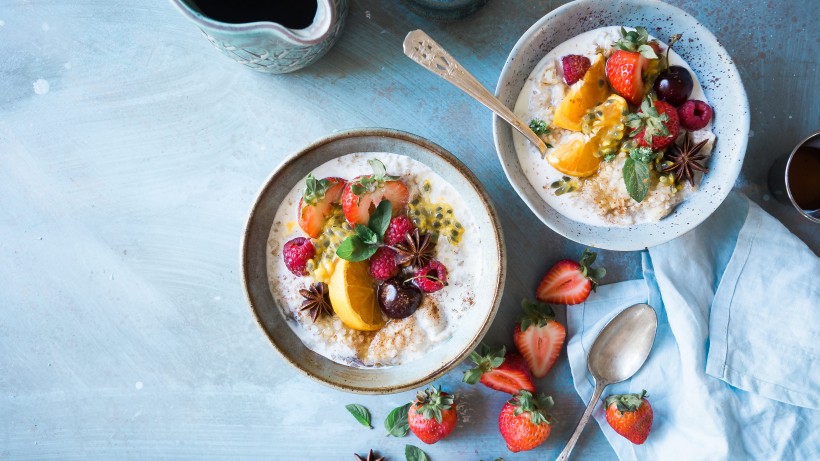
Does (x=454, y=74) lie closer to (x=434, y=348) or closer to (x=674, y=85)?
(x=674, y=85)

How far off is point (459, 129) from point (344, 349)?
24.0 inches

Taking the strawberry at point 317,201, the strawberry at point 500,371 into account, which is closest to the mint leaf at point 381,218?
the strawberry at point 317,201

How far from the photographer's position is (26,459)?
5.71 feet

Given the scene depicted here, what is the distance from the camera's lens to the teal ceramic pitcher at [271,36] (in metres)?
1.17

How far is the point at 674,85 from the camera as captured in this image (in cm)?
142

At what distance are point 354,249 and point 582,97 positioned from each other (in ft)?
1.97

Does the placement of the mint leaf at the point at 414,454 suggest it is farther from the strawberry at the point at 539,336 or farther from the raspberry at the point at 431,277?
the raspberry at the point at 431,277

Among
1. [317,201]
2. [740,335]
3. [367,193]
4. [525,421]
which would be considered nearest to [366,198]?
[367,193]

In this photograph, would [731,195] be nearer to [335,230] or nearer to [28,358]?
[335,230]

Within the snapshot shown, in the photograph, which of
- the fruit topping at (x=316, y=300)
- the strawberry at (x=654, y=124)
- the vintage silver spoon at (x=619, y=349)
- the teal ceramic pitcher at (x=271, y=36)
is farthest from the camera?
the vintage silver spoon at (x=619, y=349)

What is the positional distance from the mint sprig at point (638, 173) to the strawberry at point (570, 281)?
9.4 inches

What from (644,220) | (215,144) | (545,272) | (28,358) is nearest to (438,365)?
(545,272)

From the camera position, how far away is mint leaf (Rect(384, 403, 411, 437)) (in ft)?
5.39

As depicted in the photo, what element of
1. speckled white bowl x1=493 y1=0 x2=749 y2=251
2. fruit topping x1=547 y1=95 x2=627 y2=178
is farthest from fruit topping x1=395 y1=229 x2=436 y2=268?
fruit topping x1=547 y1=95 x2=627 y2=178
